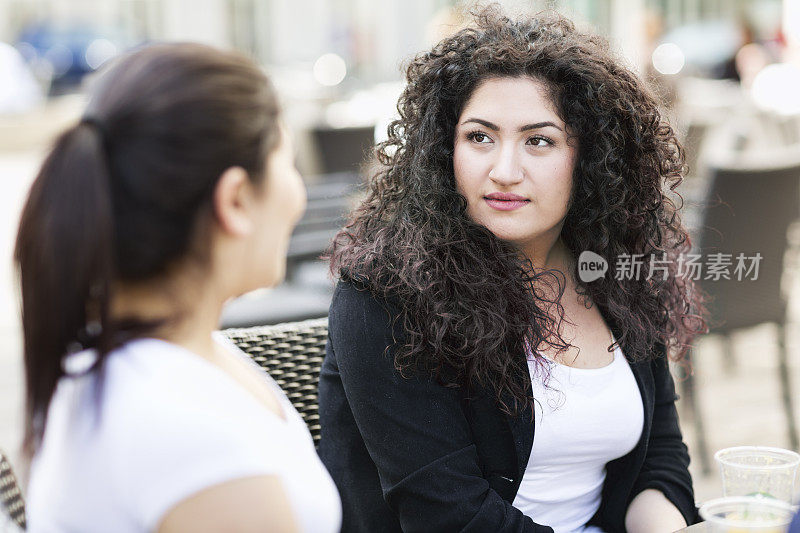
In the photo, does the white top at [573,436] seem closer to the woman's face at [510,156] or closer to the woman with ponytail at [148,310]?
the woman's face at [510,156]

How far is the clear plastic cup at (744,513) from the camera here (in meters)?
1.05

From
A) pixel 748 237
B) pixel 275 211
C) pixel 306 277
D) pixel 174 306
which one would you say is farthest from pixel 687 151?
pixel 306 277

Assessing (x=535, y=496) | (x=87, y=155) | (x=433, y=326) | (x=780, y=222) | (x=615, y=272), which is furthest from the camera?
(x=780, y=222)

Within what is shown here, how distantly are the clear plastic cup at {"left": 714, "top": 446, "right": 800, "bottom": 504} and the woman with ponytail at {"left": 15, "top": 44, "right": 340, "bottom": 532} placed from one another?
24.1 inches

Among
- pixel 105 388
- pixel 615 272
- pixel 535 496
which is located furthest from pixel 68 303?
pixel 615 272

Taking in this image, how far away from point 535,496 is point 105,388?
92 centimetres

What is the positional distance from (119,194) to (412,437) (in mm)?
743

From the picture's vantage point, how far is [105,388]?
0.91 meters

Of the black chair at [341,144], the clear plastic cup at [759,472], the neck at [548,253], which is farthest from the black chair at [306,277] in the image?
the clear plastic cup at [759,472]

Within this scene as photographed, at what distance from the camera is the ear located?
925 mm

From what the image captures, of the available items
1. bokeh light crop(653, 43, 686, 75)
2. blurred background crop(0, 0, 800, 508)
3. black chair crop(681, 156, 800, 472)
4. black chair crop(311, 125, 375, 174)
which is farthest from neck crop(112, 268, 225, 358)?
bokeh light crop(653, 43, 686, 75)

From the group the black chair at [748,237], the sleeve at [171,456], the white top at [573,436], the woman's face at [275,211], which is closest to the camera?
the sleeve at [171,456]

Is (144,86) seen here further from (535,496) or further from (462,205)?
(535,496)

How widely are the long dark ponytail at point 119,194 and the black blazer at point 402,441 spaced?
0.62 meters
